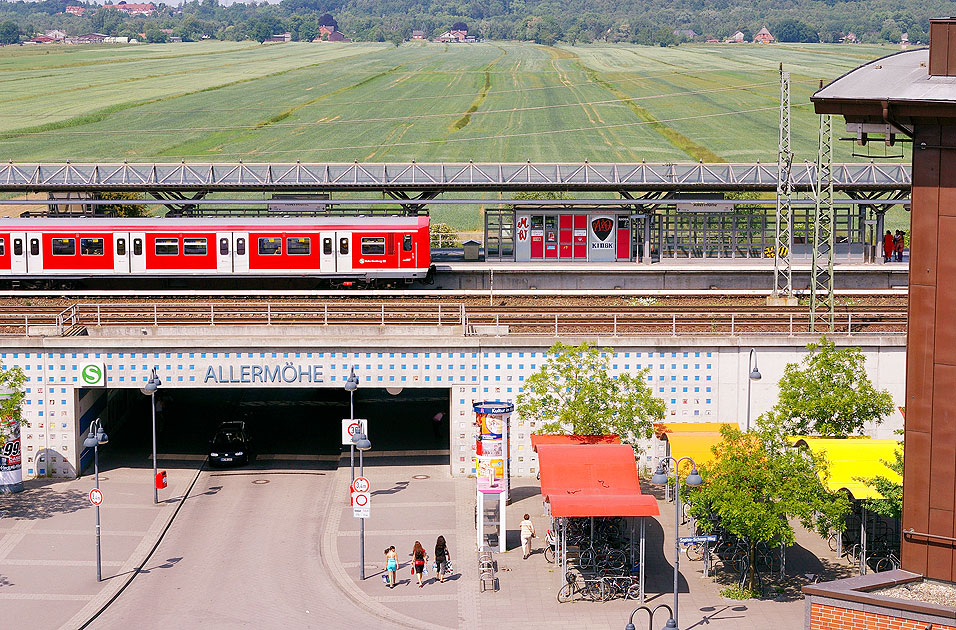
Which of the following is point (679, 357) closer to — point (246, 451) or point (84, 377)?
point (246, 451)

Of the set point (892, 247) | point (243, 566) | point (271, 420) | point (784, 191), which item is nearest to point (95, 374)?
point (271, 420)

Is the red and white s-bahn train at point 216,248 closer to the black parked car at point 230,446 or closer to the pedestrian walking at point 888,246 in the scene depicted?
the black parked car at point 230,446

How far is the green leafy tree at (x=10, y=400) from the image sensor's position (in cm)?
3491

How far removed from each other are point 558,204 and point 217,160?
227ft

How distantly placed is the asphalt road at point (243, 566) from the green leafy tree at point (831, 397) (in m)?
14.0

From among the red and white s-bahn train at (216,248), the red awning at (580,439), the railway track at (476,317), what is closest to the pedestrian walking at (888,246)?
the railway track at (476,317)

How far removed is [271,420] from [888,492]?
25057 millimetres

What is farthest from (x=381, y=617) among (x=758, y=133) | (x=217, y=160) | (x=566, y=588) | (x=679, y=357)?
(x=758, y=133)

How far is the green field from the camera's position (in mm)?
123188

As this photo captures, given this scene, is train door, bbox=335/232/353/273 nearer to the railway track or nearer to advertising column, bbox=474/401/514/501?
the railway track

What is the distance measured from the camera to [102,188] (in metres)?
57.4

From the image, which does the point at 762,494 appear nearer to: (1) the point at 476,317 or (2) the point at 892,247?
(1) the point at 476,317

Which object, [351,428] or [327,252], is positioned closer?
[351,428]

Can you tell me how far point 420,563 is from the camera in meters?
29.5
